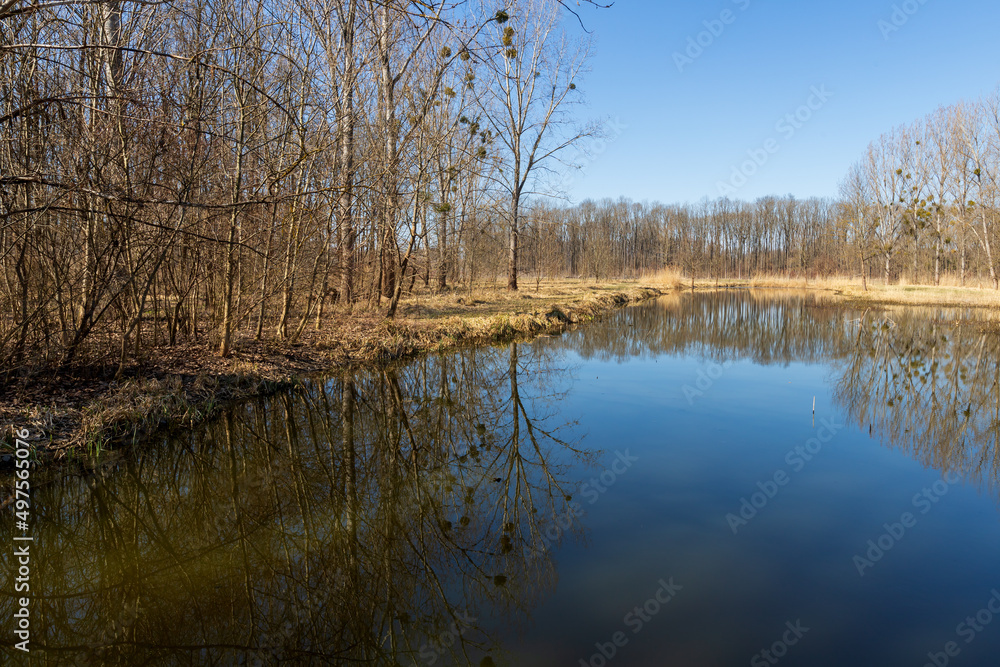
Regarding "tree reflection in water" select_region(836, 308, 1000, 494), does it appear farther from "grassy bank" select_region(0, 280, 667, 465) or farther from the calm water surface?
"grassy bank" select_region(0, 280, 667, 465)

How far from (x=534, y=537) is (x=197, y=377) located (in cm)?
583

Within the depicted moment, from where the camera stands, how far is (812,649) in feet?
10.2

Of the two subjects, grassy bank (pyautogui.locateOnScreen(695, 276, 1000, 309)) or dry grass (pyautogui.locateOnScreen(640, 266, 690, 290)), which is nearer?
grassy bank (pyautogui.locateOnScreen(695, 276, 1000, 309))

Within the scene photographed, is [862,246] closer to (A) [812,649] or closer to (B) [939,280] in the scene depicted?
(B) [939,280]

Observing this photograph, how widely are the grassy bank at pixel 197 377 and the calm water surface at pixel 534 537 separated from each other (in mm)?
477

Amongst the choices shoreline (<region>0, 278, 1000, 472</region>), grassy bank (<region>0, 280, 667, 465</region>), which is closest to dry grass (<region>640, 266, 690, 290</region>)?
shoreline (<region>0, 278, 1000, 472</region>)

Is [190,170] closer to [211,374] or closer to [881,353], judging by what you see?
[211,374]

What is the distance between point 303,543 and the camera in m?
4.25

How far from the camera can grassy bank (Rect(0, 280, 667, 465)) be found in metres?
5.89

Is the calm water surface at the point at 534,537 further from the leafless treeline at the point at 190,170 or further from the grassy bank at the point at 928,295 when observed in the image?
the grassy bank at the point at 928,295

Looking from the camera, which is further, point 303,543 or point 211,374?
point 211,374

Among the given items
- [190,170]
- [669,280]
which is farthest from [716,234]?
[190,170]

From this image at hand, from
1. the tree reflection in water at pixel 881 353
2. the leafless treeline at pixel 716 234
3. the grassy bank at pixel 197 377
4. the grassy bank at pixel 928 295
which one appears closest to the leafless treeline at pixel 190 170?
the grassy bank at pixel 197 377

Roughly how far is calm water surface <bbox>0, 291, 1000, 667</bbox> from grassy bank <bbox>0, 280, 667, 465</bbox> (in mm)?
477
